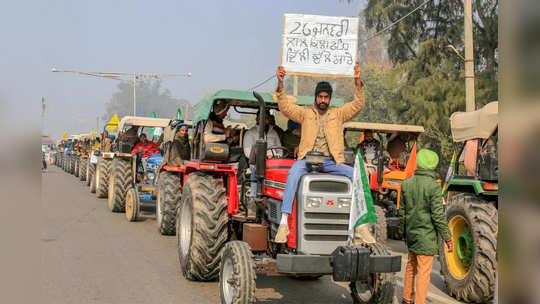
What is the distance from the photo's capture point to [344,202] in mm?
4879

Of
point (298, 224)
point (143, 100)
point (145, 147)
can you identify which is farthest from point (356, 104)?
point (143, 100)

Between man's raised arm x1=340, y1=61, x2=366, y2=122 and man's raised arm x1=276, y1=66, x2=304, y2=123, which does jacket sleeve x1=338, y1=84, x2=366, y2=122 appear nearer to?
man's raised arm x1=340, y1=61, x2=366, y2=122

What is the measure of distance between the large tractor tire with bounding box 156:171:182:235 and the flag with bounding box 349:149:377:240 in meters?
5.75

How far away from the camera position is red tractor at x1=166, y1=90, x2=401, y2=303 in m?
4.54

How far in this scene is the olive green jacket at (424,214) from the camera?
5133 millimetres

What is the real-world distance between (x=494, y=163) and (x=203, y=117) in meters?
3.86

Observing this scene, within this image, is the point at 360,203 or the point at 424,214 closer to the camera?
the point at 360,203

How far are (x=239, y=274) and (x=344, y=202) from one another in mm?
1215

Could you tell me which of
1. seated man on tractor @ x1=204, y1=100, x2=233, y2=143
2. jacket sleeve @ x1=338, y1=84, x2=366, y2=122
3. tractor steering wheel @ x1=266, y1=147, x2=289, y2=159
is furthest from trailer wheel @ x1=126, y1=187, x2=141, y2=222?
jacket sleeve @ x1=338, y1=84, x2=366, y2=122

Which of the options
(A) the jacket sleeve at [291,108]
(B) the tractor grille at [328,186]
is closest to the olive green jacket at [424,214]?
(B) the tractor grille at [328,186]

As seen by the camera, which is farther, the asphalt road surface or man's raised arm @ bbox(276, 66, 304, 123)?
the asphalt road surface

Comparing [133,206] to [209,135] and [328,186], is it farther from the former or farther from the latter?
[328,186]

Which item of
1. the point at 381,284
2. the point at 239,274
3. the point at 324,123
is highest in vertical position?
the point at 324,123
